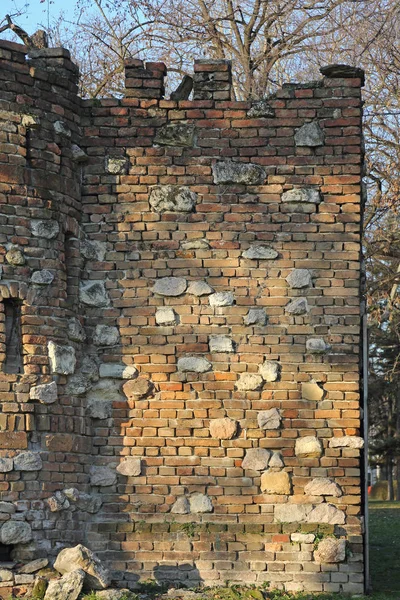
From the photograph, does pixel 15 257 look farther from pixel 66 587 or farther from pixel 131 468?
pixel 66 587

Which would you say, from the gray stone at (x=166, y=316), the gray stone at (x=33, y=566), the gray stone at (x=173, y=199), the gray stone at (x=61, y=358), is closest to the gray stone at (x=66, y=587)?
the gray stone at (x=33, y=566)

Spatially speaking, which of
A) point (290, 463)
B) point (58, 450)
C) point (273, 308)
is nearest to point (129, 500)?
point (58, 450)

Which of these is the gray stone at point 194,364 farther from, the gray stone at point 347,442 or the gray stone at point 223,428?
the gray stone at point 347,442

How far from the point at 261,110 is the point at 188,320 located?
1984 millimetres

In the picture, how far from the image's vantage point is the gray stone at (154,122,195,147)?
8.48 meters

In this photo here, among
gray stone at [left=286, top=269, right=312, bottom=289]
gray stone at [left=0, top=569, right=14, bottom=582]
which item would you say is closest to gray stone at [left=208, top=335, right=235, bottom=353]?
gray stone at [left=286, top=269, right=312, bottom=289]

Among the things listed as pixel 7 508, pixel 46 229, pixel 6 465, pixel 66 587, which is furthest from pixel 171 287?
pixel 66 587

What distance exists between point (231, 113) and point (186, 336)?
203 cm

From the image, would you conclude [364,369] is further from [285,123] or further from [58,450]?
[58,450]

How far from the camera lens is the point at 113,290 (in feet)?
27.6

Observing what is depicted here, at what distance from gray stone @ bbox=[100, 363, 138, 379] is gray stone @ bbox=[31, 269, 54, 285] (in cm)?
91

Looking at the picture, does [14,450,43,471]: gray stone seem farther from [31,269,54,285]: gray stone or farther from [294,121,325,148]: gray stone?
[294,121,325,148]: gray stone

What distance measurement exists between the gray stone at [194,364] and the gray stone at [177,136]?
1.90m

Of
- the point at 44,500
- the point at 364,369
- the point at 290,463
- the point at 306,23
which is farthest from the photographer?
the point at 306,23
